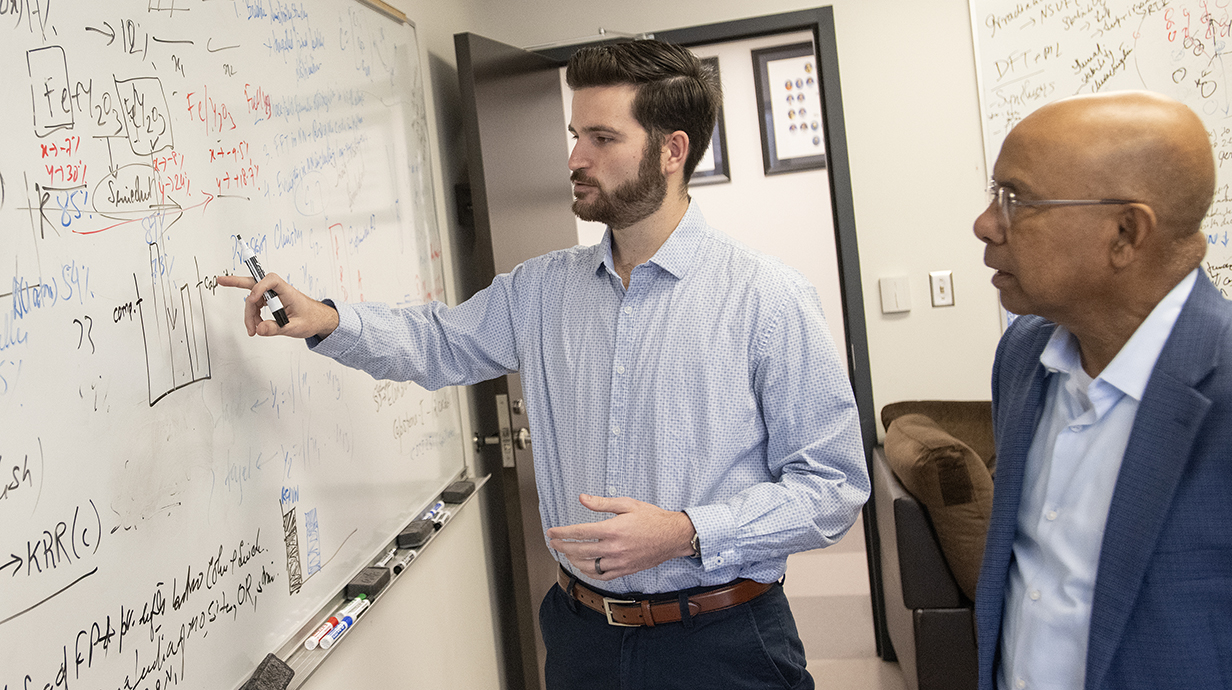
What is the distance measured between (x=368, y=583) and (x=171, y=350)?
0.64m

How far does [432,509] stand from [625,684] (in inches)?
28.9

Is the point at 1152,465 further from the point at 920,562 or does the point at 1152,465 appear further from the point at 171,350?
the point at 920,562

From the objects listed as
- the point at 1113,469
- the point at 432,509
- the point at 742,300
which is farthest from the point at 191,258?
the point at 1113,469

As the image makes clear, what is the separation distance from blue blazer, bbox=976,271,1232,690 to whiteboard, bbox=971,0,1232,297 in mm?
2022

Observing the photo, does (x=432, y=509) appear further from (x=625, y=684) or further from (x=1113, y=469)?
(x=1113, y=469)

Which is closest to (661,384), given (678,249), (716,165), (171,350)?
(678,249)

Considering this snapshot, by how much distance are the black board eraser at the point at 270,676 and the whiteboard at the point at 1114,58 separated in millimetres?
2467

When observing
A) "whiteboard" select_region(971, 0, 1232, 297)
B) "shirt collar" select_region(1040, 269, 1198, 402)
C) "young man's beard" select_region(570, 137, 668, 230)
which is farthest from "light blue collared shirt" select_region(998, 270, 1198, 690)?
"whiteboard" select_region(971, 0, 1232, 297)

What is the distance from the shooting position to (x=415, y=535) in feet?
5.89

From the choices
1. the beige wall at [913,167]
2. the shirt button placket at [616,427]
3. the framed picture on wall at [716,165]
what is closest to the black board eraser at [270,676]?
the shirt button placket at [616,427]

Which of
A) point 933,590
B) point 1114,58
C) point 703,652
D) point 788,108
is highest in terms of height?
point 788,108

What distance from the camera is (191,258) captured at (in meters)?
1.15

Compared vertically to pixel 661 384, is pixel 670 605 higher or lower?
lower

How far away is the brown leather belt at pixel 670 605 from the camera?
1373 mm
